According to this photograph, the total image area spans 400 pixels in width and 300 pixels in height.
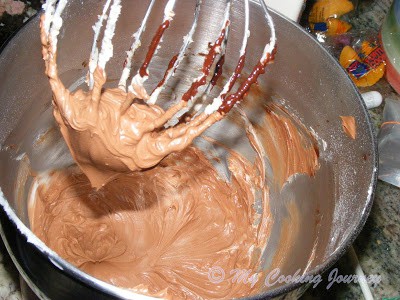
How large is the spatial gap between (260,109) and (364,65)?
47cm

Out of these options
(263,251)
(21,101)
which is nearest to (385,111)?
(263,251)

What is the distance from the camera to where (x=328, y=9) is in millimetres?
1606

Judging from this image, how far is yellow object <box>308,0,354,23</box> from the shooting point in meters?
1.59

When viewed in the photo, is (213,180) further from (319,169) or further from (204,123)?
(204,123)

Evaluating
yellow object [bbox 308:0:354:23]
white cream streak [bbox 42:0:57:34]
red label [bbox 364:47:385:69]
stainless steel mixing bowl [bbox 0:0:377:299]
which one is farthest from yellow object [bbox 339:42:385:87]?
white cream streak [bbox 42:0:57:34]

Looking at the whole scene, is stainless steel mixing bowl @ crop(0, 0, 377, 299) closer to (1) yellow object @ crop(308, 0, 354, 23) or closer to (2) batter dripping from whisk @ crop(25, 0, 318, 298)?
(2) batter dripping from whisk @ crop(25, 0, 318, 298)

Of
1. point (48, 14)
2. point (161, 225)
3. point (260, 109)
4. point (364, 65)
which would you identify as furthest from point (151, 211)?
point (364, 65)

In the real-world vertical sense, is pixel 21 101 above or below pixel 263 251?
above

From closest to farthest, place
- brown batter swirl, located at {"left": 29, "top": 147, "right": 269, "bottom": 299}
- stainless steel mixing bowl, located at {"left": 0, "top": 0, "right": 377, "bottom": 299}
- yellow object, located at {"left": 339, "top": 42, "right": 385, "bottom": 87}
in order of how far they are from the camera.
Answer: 1. stainless steel mixing bowl, located at {"left": 0, "top": 0, "right": 377, "bottom": 299}
2. brown batter swirl, located at {"left": 29, "top": 147, "right": 269, "bottom": 299}
3. yellow object, located at {"left": 339, "top": 42, "right": 385, "bottom": 87}

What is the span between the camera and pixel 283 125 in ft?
3.79

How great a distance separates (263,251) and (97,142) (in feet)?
1.59

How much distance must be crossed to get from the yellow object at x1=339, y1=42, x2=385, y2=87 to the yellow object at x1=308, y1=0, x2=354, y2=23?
0.38 ft

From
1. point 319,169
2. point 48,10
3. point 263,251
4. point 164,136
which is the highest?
point 48,10

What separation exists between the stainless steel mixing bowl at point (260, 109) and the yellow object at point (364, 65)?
442 mm
